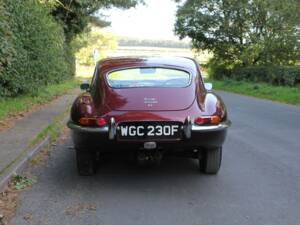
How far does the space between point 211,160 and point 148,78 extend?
1.36 meters

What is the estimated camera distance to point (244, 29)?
41000mm

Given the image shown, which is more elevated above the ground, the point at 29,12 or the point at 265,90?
the point at 29,12

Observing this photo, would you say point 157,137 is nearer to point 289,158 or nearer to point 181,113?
point 181,113

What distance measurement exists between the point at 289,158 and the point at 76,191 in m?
3.70

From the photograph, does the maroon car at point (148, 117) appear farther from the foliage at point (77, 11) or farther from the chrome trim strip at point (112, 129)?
the foliage at point (77, 11)

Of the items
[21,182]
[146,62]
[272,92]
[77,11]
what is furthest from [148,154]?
[77,11]

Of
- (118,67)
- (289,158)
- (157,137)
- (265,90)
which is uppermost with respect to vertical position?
(118,67)

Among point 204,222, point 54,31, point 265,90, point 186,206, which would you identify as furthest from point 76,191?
point 265,90

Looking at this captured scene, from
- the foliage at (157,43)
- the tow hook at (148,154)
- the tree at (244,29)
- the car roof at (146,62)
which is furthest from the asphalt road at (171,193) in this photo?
the foliage at (157,43)

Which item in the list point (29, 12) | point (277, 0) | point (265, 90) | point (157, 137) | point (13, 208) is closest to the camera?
point (13, 208)

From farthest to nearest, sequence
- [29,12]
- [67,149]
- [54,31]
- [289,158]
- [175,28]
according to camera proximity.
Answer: [175,28], [54,31], [29,12], [67,149], [289,158]

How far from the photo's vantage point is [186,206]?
5.56 m

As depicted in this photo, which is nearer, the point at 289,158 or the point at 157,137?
the point at 157,137

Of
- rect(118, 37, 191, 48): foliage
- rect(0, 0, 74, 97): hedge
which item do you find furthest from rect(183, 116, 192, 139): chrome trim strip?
rect(118, 37, 191, 48): foliage
